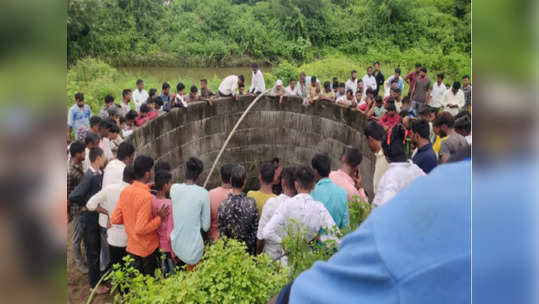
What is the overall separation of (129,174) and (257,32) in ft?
24.8

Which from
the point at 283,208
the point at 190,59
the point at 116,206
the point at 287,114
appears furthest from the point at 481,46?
the point at 190,59

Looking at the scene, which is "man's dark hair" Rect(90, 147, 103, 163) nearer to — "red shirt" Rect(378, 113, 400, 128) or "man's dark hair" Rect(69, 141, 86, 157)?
"man's dark hair" Rect(69, 141, 86, 157)

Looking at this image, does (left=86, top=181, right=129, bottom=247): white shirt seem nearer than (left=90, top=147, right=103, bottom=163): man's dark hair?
Yes

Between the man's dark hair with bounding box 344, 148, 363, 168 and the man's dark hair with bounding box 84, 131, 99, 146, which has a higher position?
the man's dark hair with bounding box 84, 131, 99, 146

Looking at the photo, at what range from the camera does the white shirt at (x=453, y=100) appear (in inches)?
209

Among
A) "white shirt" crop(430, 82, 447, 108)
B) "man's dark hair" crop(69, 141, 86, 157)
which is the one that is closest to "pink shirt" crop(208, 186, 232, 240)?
"man's dark hair" crop(69, 141, 86, 157)

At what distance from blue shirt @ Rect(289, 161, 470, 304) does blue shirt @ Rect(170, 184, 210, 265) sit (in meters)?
1.99

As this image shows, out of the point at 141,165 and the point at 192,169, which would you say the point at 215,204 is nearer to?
the point at 192,169

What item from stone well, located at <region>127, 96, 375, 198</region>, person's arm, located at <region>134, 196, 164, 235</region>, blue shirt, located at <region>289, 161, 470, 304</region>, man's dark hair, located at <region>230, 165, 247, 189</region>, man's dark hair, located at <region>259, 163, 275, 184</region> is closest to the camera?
blue shirt, located at <region>289, 161, 470, 304</region>

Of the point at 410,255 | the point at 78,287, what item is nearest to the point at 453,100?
the point at 78,287

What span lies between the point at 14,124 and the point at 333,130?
6.04 metres

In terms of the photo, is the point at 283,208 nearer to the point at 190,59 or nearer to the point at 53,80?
the point at 53,80

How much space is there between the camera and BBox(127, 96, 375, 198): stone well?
5.89m

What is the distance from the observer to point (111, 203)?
2.82m
